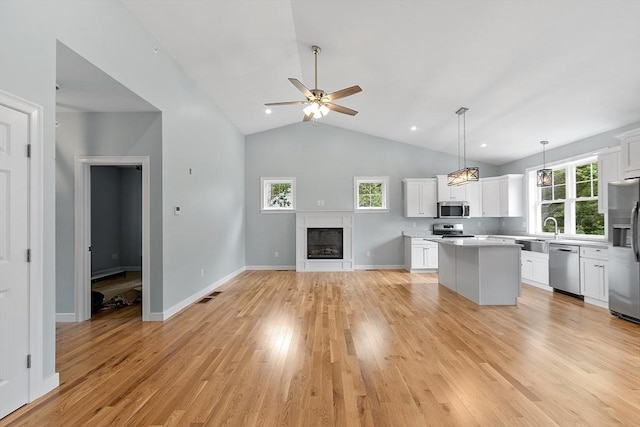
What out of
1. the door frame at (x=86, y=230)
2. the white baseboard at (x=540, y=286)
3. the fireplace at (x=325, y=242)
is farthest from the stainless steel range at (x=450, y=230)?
the door frame at (x=86, y=230)

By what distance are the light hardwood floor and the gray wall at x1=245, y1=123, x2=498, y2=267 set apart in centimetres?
349

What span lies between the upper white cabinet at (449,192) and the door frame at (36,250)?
23.9ft

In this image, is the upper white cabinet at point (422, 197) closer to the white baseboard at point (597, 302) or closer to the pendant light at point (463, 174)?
the pendant light at point (463, 174)

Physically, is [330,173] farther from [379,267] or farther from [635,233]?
[635,233]

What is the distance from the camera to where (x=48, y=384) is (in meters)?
2.28

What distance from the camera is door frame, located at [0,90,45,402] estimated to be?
217cm

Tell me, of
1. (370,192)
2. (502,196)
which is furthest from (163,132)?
(502,196)

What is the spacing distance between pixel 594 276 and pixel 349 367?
14.0 ft

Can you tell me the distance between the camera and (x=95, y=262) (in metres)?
6.39

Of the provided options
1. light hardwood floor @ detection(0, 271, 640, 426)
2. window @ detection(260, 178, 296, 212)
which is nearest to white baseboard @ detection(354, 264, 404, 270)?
window @ detection(260, 178, 296, 212)

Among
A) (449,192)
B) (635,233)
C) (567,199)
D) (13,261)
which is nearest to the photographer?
(13,261)

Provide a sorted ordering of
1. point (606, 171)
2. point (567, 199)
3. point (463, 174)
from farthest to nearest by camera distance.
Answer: point (567, 199), point (463, 174), point (606, 171)

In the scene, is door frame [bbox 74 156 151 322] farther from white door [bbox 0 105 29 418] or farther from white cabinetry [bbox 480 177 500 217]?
white cabinetry [bbox 480 177 500 217]

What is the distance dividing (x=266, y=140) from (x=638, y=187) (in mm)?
7025
